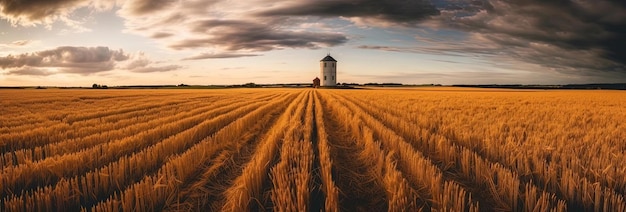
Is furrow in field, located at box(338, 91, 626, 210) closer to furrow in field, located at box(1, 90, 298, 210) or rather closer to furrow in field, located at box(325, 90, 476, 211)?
furrow in field, located at box(325, 90, 476, 211)

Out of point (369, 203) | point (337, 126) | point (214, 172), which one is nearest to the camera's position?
point (369, 203)

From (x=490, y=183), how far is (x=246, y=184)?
8.16 ft

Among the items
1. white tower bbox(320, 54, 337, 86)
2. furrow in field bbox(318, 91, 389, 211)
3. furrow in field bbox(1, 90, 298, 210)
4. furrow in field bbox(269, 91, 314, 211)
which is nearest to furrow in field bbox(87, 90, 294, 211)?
furrow in field bbox(1, 90, 298, 210)

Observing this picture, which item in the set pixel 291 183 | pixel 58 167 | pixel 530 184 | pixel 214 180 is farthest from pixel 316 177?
pixel 58 167

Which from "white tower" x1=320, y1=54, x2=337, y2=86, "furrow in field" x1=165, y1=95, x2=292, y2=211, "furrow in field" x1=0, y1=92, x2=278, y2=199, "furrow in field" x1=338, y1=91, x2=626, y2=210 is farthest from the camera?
"white tower" x1=320, y1=54, x2=337, y2=86

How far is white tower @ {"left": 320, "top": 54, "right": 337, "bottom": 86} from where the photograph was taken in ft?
378

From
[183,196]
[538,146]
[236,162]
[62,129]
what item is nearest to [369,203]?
[183,196]

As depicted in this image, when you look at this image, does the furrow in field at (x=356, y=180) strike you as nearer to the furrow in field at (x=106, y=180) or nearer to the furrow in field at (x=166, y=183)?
the furrow in field at (x=166, y=183)

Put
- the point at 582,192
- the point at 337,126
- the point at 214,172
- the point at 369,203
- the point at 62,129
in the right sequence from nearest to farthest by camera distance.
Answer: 1. the point at 582,192
2. the point at 369,203
3. the point at 214,172
4. the point at 62,129
5. the point at 337,126

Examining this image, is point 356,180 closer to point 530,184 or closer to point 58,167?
point 530,184

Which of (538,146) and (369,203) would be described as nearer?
(369,203)

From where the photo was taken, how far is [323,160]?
5039 mm

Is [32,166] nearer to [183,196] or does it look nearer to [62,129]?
[183,196]

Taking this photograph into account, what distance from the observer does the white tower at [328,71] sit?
11517cm
